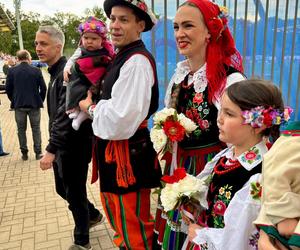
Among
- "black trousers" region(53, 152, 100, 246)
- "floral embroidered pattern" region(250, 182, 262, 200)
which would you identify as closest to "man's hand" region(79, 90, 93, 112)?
"black trousers" region(53, 152, 100, 246)

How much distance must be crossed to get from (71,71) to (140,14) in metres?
0.69

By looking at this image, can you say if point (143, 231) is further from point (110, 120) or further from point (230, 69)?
point (230, 69)

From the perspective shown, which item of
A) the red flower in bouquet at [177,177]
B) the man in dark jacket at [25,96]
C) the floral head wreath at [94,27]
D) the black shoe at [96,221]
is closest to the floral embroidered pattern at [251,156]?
the red flower in bouquet at [177,177]

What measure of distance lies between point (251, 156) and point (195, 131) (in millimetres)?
561

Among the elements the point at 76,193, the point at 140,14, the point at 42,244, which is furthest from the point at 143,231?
the point at 140,14

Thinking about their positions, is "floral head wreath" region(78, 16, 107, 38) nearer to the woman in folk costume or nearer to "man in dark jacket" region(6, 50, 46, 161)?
the woman in folk costume

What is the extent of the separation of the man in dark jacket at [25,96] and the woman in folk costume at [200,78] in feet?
14.1

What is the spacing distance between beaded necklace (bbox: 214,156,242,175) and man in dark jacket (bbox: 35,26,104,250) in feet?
3.93

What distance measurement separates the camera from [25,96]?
5676 mm

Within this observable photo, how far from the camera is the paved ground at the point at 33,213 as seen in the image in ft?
10.3

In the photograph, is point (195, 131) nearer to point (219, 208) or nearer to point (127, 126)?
point (127, 126)

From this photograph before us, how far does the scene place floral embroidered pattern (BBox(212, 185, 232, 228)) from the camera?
4.95 feet

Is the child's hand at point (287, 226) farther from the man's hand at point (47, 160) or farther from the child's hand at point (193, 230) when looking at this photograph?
the man's hand at point (47, 160)

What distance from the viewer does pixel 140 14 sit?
6.90ft
